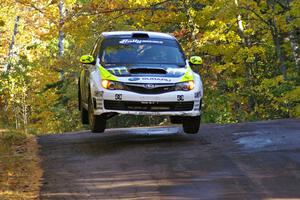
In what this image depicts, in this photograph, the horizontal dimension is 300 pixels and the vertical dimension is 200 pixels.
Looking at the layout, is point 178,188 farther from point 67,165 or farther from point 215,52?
point 215,52

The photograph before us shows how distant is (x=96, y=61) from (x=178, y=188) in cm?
504

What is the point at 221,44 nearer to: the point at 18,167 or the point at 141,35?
the point at 141,35

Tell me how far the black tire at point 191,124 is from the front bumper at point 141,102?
0.85m

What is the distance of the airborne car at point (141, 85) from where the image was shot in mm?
10922

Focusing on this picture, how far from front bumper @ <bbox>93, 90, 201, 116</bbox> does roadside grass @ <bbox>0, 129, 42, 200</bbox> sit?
151 cm

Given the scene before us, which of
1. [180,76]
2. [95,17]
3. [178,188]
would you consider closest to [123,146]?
[180,76]

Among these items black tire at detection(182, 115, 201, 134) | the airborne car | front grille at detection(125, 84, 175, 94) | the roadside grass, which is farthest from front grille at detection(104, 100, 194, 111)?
the roadside grass

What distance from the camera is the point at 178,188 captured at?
7570 millimetres

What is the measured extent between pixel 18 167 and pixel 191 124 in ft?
12.6

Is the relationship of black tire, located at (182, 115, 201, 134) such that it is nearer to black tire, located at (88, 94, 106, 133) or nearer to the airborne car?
the airborne car

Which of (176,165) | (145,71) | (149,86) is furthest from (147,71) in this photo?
(176,165)

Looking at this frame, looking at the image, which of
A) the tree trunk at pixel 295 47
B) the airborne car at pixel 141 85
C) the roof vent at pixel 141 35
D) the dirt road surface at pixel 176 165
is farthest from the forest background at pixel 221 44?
the airborne car at pixel 141 85

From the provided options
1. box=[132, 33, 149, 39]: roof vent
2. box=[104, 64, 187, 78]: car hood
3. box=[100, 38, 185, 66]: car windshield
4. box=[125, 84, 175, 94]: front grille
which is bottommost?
box=[125, 84, 175, 94]: front grille

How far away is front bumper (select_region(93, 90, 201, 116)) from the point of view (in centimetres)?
1090
